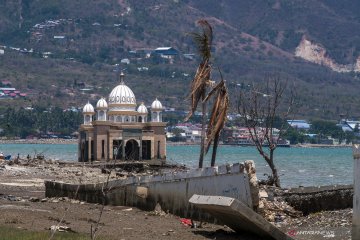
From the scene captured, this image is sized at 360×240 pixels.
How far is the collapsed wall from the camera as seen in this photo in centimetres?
2366

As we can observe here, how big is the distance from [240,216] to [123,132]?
62.6 meters

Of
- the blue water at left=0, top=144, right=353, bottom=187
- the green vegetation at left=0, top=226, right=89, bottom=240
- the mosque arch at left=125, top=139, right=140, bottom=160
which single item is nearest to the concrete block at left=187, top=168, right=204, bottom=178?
the green vegetation at left=0, top=226, right=89, bottom=240

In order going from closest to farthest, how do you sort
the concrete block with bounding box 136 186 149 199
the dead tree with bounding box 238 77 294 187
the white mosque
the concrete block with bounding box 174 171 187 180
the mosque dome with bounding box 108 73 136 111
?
the concrete block with bounding box 174 171 187 180 < the concrete block with bounding box 136 186 149 199 < the dead tree with bounding box 238 77 294 187 < the white mosque < the mosque dome with bounding box 108 73 136 111

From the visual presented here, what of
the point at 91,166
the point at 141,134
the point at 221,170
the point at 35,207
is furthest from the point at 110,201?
the point at 141,134

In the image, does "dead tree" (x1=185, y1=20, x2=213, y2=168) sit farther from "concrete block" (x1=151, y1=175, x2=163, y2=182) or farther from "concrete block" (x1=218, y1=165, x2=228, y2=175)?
"concrete block" (x1=218, y1=165, x2=228, y2=175)

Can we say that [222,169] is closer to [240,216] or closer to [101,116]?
[240,216]

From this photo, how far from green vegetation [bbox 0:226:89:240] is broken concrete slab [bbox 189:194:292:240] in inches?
111

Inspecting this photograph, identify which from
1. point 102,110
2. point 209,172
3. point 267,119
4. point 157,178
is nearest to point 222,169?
point 209,172

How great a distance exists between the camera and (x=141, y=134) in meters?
85.8

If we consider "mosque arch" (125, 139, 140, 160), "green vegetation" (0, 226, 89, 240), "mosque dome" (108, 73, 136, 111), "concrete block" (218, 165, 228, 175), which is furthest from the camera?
"mosque arch" (125, 139, 140, 160)

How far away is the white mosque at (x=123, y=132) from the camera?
84.5m

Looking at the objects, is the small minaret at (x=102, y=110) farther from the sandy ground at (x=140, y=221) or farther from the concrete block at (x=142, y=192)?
the concrete block at (x=142, y=192)

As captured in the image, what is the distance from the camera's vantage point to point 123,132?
275 ft

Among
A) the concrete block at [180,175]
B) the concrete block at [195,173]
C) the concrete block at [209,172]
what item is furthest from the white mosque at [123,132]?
the concrete block at [209,172]
